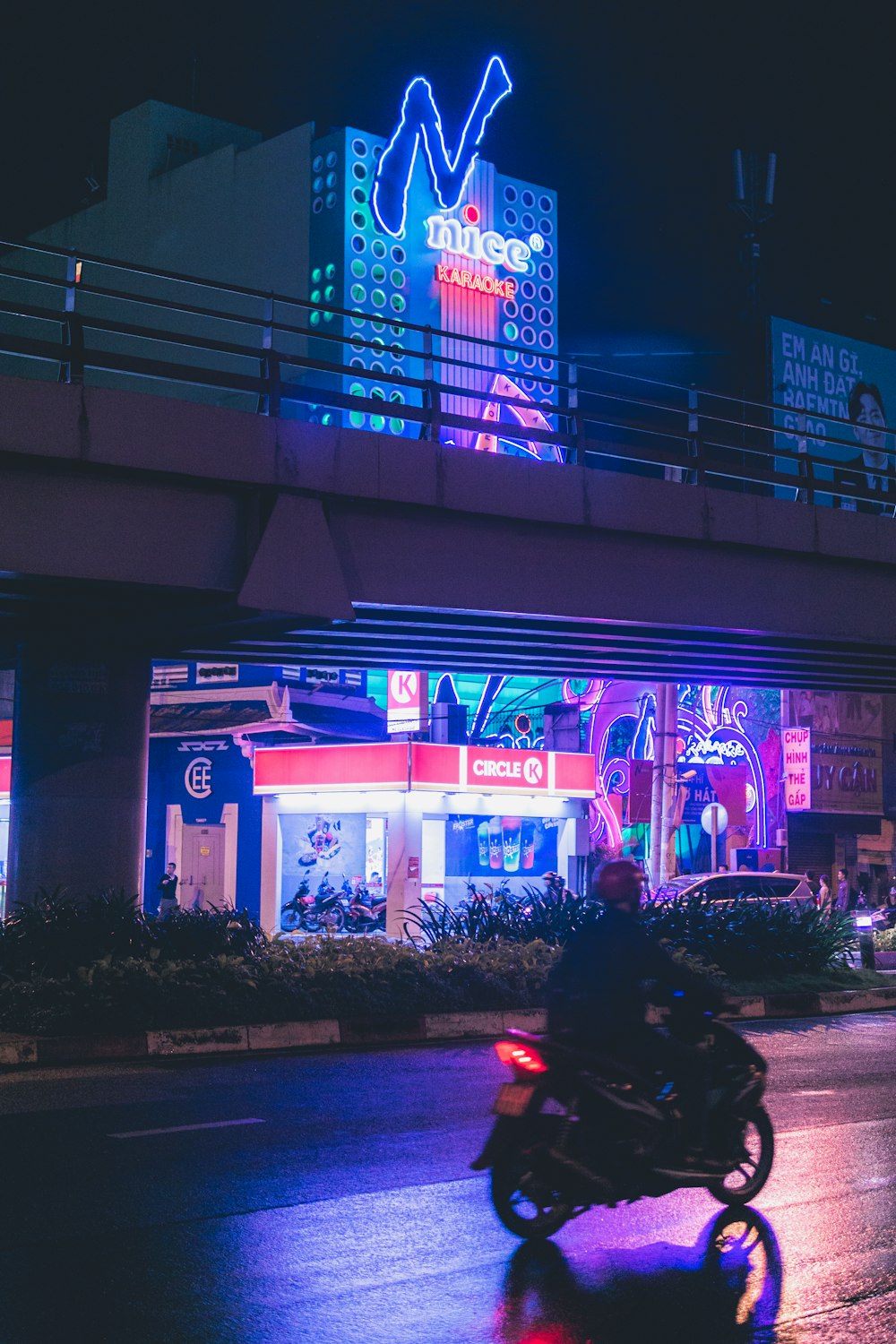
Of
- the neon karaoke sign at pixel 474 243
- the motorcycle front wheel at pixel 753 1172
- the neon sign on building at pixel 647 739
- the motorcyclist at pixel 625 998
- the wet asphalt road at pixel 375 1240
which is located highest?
the neon karaoke sign at pixel 474 243

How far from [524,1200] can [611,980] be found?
1.11 m

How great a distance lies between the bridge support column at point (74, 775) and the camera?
52.4ft

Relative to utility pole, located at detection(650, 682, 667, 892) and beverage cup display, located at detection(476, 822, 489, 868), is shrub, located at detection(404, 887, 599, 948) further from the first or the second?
beverage cup display, located at detection(476, 822, 489, 868)

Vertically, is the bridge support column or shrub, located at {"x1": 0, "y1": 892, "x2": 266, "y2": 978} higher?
the bridge support column

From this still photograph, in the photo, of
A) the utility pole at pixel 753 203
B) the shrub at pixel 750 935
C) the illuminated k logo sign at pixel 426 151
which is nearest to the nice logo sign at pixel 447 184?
the illuminated k logo sign at pixel 426 151

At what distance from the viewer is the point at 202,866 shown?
118 feet

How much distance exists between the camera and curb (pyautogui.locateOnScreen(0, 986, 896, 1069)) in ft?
41.3

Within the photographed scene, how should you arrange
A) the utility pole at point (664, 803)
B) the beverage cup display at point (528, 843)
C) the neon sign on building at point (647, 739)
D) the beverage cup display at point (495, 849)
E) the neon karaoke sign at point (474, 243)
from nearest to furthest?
the utility pole at point (664, 803), the beverage cup display at point (495, 849), the beverage cup display at point (528, 843), the neon sign on building at point (647, 739), the neon karaoke sign at point (474, 243)

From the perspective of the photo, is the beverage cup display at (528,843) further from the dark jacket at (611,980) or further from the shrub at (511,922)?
the dark jacket at (611,980)

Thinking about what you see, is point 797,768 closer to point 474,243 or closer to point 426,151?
point 474,243

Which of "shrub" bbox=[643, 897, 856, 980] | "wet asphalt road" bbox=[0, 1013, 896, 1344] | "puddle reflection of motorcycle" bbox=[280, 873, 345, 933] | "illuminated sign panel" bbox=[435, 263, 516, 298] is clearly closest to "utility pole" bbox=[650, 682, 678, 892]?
"shrub" bbox=[643, 897, 856, 980]

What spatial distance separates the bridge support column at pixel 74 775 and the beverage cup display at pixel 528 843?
18422mm

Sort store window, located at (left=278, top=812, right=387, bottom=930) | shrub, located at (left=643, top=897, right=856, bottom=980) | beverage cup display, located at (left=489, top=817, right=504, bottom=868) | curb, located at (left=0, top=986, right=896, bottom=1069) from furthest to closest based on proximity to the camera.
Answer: beverage cup display, located at (left=489, top=817, right=504, bottom=868), store window, located at (left=278, top=812, right=387, bottom=930), shrub, located at (left=643, top=897, right=856, bottom=980), curb, located at (left=0, top=986, right=896, bottom=1069)

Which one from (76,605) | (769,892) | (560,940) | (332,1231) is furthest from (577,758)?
(332,1231)
